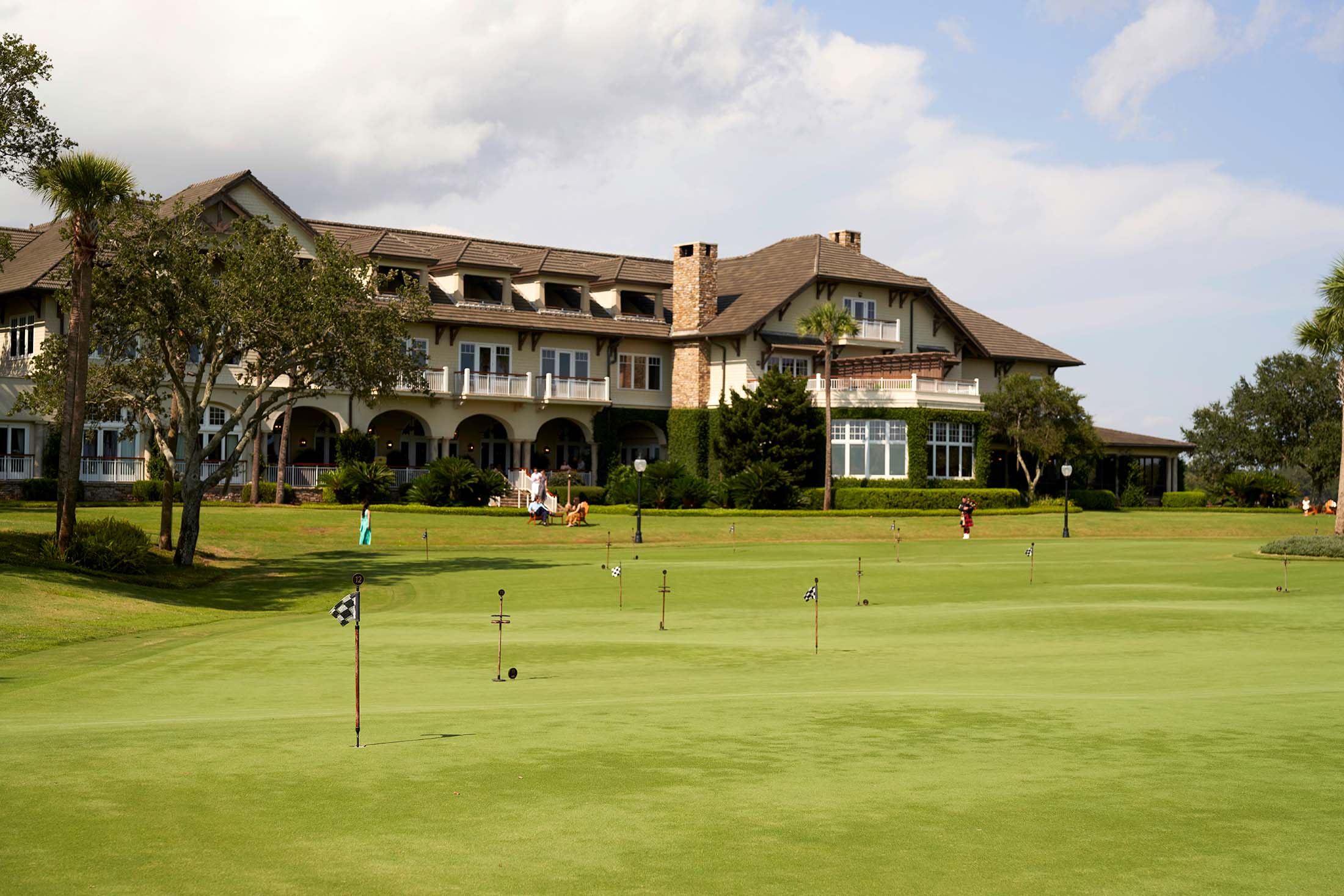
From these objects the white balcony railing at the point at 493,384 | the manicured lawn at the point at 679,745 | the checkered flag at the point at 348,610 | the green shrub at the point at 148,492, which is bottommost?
the manicured lawn at the point at 679,745

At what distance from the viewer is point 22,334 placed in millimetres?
55844

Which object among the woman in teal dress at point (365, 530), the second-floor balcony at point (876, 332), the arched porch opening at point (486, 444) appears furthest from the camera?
the second-floor balcony at point (876, 332)

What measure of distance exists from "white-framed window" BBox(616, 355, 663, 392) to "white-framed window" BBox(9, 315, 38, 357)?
88.3ft

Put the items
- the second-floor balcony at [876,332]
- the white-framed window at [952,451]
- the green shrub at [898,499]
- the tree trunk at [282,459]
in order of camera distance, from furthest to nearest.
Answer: the second-floor balcony at [876,332] → the white-framed window at [952,451] → the green shrub at [898,499] → the tree trunk at [282,459]

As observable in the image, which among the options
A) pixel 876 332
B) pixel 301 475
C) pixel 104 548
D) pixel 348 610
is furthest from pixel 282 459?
pixel 348 610

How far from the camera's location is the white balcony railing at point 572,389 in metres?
65.3

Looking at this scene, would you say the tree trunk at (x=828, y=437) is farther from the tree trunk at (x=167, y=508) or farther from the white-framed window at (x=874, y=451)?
the tree trunk at (x=167, y=508)

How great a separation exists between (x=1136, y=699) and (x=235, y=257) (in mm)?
26158

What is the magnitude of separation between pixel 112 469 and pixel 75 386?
2487 cm

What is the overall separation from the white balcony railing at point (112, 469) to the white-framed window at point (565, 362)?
19.5m

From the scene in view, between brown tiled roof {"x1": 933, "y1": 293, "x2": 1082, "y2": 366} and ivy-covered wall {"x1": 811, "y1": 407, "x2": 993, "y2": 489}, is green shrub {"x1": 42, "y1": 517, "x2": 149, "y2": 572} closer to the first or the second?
ivy-covered wall {"x1": 811, "y1": 407, "x2": 993, "y2": 489}

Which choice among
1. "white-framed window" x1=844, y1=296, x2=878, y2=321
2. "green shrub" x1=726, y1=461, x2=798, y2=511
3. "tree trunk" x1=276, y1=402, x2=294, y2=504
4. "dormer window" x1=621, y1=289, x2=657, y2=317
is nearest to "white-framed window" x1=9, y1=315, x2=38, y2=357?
"tree trunk" x1=276, y1=402, x2=294, y2=504

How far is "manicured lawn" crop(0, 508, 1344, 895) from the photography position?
27.8 ft

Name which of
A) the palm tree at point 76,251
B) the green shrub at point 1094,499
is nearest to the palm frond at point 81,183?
the palm tree at point 76,251
